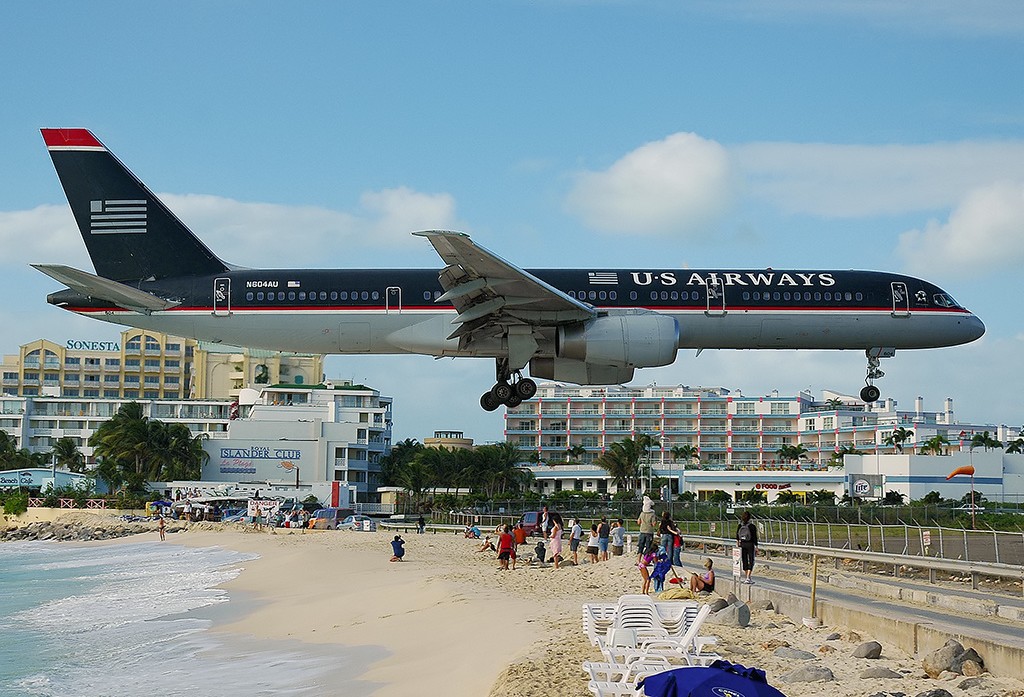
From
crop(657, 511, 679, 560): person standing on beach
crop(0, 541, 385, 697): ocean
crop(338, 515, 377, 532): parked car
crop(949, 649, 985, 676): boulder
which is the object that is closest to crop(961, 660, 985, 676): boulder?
crop(949, 649, 985, 676): boulder

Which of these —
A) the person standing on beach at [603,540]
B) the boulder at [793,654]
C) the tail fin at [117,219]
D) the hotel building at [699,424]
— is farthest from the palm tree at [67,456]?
the boulder at [793,654]

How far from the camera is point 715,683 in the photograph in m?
8.54

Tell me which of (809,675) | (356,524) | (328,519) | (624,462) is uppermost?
(624,462)

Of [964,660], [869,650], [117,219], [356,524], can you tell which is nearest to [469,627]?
[869,650]

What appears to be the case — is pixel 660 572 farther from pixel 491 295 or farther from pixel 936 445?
pixel 936 445

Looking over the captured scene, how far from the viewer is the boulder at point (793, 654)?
14.7m

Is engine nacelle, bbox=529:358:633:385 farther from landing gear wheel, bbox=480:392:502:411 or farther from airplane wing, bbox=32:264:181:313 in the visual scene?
airplane wing, bbox=32:264:181:313

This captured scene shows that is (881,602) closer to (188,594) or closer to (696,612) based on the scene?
(696,612)

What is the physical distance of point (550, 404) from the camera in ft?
454

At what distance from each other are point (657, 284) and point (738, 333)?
9.18 feet

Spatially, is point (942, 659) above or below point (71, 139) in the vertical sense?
below

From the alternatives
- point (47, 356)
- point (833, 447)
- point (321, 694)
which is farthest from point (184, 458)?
point (321, 694)

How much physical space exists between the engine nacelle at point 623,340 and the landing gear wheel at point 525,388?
1.86 meters

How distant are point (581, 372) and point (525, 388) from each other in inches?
65.5
